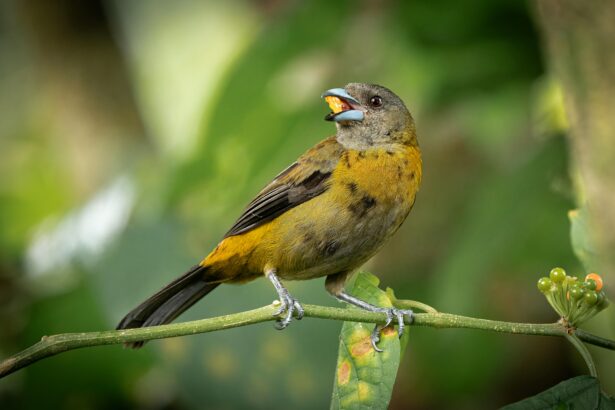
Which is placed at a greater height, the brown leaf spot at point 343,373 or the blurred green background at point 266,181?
the blurred green background at point 266,181

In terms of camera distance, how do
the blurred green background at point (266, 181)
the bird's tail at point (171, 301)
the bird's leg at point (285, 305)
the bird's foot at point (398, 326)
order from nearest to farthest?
the bird's foot at point (398, 326)
the bird's leg at point (285, 305)
the bird's tail at point (171, 301)
the blurred green background at point (266, 181)

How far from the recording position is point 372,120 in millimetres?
3104

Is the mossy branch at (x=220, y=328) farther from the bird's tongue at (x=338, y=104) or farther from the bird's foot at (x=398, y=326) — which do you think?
the bird's tongue at (x=338, y=104)

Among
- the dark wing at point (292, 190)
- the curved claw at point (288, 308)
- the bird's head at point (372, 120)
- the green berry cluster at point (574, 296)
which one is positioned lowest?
the green berry cluster at point (574, 296)

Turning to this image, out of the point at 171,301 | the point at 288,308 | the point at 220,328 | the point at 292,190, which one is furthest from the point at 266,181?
the point at 220,328

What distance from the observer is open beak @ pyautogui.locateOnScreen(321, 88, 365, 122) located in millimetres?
2961

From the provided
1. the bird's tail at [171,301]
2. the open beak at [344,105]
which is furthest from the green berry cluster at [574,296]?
the bird's tail at [171,301]

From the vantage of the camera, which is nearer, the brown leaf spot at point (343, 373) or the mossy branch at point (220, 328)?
the mossy branch at point (220, 328)

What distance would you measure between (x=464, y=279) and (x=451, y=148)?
201 centimetres

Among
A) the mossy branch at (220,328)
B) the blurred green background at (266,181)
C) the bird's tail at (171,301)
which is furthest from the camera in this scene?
the blurred green background at (266,181)

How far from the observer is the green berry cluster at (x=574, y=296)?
77.1 inches

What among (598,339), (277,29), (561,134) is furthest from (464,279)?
(598,339)

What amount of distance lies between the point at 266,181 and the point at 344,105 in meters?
1.32

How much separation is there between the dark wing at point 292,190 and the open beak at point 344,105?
14 centimetres
